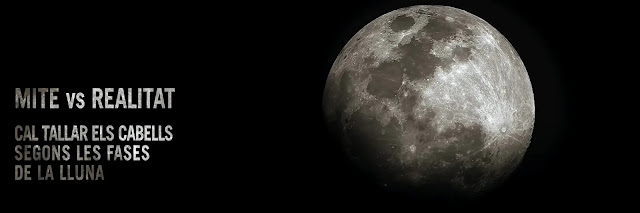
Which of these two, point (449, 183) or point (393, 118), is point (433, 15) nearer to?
point (393, 118)

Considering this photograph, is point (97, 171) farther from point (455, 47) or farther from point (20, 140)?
point (455, 47)

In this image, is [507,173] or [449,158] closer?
[449,158]

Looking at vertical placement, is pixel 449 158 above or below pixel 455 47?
below

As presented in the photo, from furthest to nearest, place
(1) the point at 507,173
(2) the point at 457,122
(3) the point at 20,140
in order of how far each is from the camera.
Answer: (3) the point at 20,140 → (1) the point at 507,173 → (2) the point at 457,122

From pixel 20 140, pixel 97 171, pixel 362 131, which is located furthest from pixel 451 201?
pixel 20 140

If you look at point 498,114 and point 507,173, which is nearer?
point 498,114

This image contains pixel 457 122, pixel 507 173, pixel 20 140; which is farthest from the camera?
pixel 20 140

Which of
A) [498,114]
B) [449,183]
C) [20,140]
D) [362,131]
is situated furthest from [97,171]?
[498,114]

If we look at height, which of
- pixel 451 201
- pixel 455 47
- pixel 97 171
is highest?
pixel 455 47

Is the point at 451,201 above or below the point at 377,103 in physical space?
below
